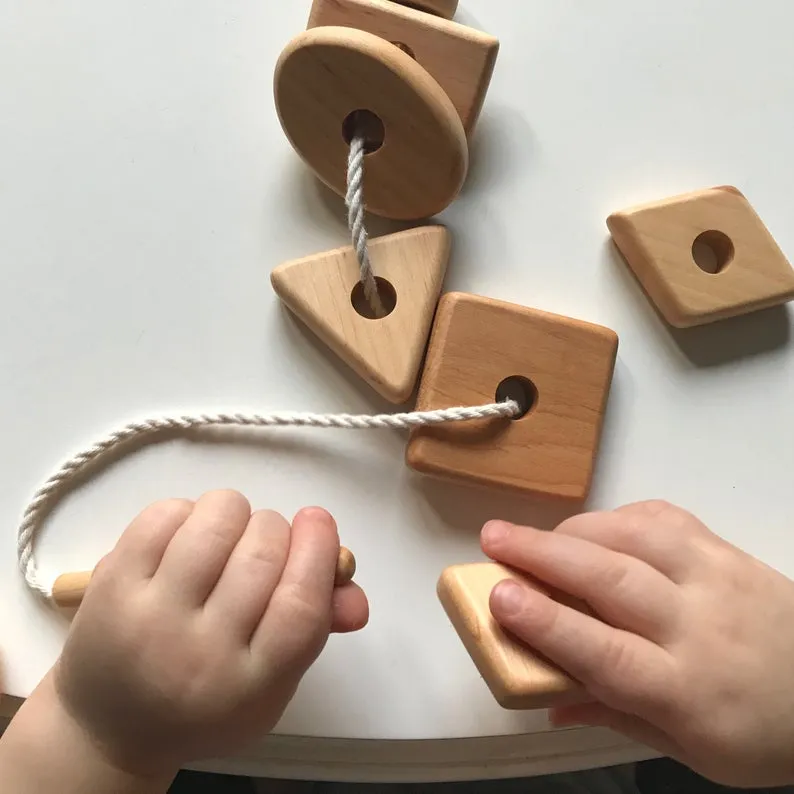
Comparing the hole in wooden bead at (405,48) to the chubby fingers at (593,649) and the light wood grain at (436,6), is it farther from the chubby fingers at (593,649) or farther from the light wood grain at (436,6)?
the chubby fingers at (593,649)

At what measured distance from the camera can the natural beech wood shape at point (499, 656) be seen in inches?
15.9

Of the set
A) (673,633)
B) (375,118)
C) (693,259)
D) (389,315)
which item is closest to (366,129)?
(375,118)

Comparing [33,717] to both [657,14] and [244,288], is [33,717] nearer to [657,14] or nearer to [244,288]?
[244,288]

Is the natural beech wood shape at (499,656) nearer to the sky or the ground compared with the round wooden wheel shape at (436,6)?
nearer to the ground

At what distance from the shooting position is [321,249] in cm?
53

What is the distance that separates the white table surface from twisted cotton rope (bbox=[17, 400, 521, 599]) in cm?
1

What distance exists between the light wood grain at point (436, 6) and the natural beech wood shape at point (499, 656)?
340 millimetres

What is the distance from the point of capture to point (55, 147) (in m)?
0.53

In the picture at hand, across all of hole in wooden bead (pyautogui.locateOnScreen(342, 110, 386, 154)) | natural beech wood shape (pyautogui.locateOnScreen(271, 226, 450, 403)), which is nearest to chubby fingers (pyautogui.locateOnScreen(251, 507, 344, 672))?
natural beech wood shape (pyautogui.locateOnScreen(271, 226, 450, 403))

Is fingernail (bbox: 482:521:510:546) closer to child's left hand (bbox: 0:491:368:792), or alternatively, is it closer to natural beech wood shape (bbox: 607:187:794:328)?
child's left hand (bbox: 0:491:368:792)

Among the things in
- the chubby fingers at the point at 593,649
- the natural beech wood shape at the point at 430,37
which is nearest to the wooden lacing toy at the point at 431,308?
the natural beech wood shape at the point at 430,37

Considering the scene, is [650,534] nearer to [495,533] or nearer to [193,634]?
[495,533]

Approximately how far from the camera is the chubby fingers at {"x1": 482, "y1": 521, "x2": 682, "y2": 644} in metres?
0.41

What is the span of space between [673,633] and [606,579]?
0.04 metres
